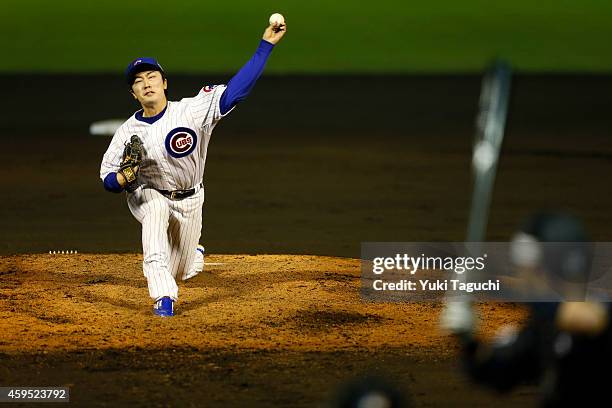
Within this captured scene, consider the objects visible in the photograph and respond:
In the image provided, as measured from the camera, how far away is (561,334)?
3.50m

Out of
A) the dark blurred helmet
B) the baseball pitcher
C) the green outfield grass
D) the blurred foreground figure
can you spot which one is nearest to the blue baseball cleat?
the baseball pitcher

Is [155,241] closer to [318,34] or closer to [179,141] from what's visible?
[179,141]

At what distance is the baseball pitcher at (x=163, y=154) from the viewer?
7.43 meters

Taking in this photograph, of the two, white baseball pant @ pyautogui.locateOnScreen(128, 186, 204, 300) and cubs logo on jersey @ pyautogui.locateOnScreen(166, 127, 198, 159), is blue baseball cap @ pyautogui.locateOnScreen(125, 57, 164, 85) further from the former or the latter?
white baseball pant @ pyautogui.locateOnScreen(128, 186, 204, 300)

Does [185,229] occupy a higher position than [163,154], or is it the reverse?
[163,154]

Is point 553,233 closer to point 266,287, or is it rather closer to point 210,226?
point 266,287

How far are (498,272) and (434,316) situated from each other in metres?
1.41

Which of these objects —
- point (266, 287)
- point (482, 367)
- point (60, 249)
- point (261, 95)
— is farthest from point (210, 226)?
point (261, 95)

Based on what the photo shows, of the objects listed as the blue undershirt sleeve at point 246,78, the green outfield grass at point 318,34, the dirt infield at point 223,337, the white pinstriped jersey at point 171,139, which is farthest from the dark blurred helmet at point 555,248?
the green outfield grass at point 318,34

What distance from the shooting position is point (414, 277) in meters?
8.80

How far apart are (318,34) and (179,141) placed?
23239mm

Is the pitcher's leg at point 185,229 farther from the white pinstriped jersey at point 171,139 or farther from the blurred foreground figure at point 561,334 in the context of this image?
the blurred foreground figure at point 561,334

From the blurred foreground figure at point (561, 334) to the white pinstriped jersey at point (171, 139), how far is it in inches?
168

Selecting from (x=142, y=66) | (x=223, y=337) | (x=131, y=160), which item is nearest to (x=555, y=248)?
(x=223, y=337)
